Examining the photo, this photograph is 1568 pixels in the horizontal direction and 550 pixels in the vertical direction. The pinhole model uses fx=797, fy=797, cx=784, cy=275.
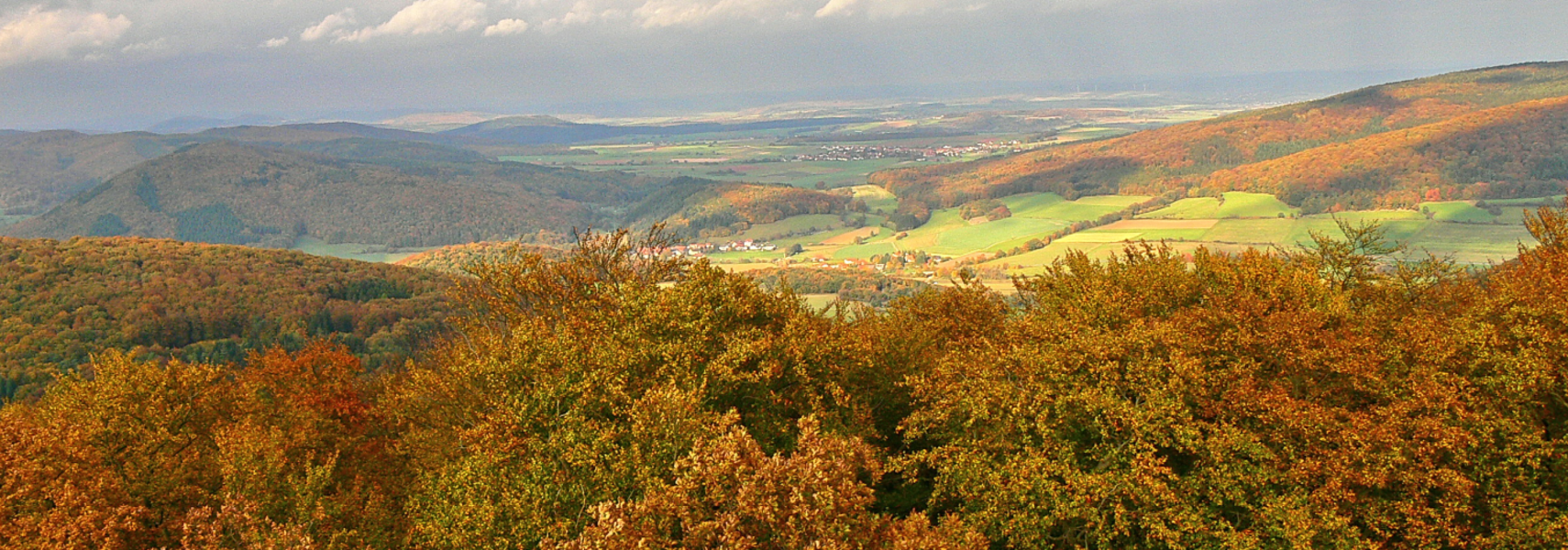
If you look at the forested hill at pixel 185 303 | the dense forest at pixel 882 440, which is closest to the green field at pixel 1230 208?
the forested hill at pixel 185 303

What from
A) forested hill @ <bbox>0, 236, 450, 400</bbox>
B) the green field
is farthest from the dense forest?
the green field

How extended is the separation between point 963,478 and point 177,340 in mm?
104764

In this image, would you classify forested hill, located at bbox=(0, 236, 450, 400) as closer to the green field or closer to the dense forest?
the dense forest

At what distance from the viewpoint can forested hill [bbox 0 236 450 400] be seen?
83.4 m

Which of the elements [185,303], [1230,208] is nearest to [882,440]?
[185,303]

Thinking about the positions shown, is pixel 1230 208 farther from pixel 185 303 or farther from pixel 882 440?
pixel 185 303

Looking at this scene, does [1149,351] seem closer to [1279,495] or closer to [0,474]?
[1279,495]

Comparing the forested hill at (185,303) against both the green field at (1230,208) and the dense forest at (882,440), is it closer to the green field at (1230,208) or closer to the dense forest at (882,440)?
the dense forest at (882,440)

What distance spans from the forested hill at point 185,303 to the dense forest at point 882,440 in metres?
56.9

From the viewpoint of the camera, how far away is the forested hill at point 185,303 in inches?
3285

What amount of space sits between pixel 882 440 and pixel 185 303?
348 ft

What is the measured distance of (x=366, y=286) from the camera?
385 ft

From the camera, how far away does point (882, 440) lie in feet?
98.4

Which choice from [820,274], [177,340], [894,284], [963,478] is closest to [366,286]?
[177,340]
